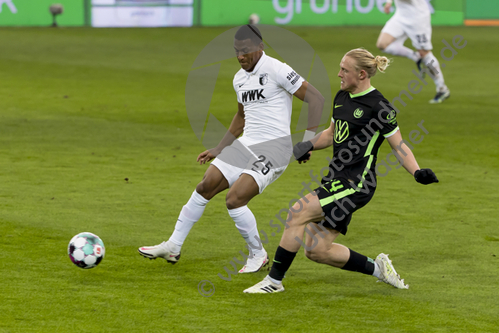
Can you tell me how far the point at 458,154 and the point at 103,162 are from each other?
469 cm

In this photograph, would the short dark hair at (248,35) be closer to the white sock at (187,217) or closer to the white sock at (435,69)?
the white sock at (187,217)

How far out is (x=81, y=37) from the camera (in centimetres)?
2167

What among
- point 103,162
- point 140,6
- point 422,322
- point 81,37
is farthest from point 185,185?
point 140,6

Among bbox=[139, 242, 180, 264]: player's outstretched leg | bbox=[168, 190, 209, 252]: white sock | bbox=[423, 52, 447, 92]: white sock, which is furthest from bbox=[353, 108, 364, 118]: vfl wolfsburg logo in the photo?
bbox=[423, 52, 447, 92]: white sock

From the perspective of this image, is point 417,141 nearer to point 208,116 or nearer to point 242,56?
point 208,116

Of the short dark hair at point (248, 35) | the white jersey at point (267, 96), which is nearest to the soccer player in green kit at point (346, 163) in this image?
the white jersey at point (267, 96)

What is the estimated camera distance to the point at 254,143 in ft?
17.9

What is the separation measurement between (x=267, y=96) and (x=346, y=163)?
1012mm

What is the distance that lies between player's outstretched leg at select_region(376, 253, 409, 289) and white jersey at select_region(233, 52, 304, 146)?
1212 mm

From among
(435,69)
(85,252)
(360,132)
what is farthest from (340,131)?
(435,69)

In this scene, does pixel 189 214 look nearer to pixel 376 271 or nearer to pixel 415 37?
pixel 376 271

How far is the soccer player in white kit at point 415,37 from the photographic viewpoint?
13.4 meters

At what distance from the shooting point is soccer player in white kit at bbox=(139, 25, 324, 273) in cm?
534

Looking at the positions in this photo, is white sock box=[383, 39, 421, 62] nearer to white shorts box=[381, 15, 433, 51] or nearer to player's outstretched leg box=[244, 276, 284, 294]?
white shorts box=[381, 15, 433, 51]
